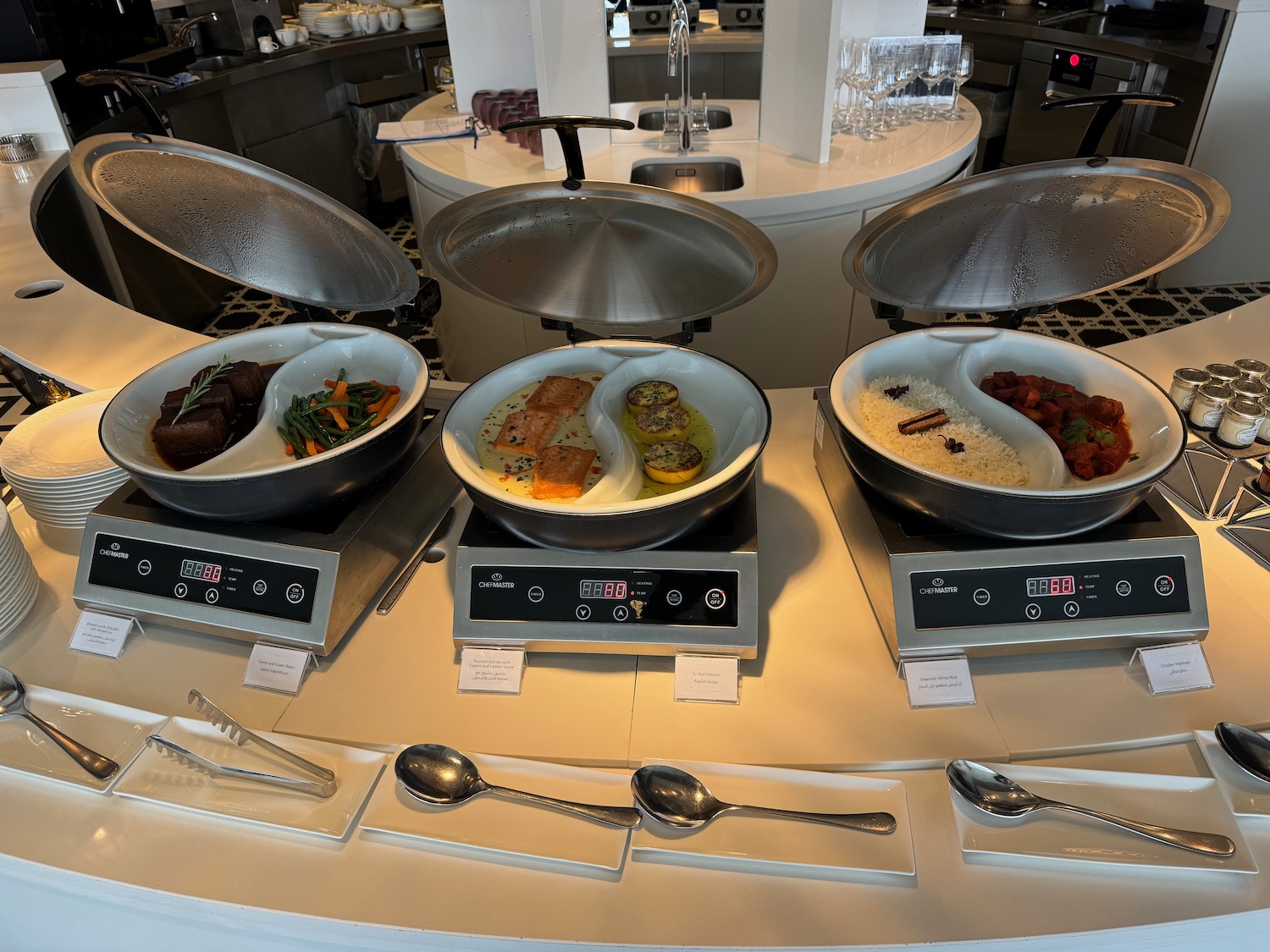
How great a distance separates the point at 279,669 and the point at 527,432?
0.46 meters

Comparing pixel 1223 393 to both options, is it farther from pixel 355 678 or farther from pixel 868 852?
pixel 355 678

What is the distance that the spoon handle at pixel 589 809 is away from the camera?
885mm

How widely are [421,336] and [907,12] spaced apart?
2405 mm

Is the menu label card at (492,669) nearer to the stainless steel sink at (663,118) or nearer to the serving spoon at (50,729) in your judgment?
the serving spoon at (50,729)

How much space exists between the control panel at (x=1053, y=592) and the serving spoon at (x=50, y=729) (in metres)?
0.99

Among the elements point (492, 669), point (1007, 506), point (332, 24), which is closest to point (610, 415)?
point (492, 669)

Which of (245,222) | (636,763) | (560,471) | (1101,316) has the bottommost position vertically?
(1101,316)

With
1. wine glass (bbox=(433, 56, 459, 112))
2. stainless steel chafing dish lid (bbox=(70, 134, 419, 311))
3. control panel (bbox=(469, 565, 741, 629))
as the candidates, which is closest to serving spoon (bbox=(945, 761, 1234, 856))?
control panel (bbox=(469, 565, 741, 629))

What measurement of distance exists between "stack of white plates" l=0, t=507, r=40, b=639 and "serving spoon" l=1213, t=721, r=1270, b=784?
1.55 meters

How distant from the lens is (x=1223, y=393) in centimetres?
138

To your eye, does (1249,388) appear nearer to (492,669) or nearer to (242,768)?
(492,669)

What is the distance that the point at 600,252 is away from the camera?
1.27m

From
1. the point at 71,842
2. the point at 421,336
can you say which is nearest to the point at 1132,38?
the point at 421,336

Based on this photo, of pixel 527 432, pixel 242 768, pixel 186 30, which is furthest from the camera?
pixel 186 30
